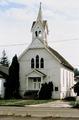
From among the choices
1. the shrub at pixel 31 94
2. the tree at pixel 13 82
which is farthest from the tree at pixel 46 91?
the tree at pixel 13 82

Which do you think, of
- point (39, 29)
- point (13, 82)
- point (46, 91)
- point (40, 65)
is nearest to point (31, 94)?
point (46, 91)

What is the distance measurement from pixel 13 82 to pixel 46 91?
17.8 feet

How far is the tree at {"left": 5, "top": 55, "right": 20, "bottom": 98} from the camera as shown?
64.6 metres

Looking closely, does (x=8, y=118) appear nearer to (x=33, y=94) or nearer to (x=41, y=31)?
(x=33, y=94)

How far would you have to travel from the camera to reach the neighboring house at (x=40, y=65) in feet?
213

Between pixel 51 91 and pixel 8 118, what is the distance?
1506 inches

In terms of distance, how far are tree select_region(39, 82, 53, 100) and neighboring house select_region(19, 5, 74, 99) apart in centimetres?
86

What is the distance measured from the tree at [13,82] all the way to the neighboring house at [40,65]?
106cm

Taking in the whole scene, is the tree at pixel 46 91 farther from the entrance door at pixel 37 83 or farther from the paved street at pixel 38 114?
the paved street at pixel 38 114

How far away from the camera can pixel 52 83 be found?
6475 centimetres

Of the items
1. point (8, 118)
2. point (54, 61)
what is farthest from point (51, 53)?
point (8, 118)

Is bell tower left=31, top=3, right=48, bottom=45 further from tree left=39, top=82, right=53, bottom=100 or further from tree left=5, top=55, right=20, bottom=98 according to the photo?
tree left=39, top=82, right=53, bottom=100

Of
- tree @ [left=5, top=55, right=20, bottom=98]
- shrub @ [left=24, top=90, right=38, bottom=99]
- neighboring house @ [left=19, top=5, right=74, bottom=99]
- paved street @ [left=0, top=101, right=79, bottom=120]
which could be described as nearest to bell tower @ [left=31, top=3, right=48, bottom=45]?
neighboring house @ [left=19, top=5, right=74, bottom=99]

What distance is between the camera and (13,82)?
214ft
